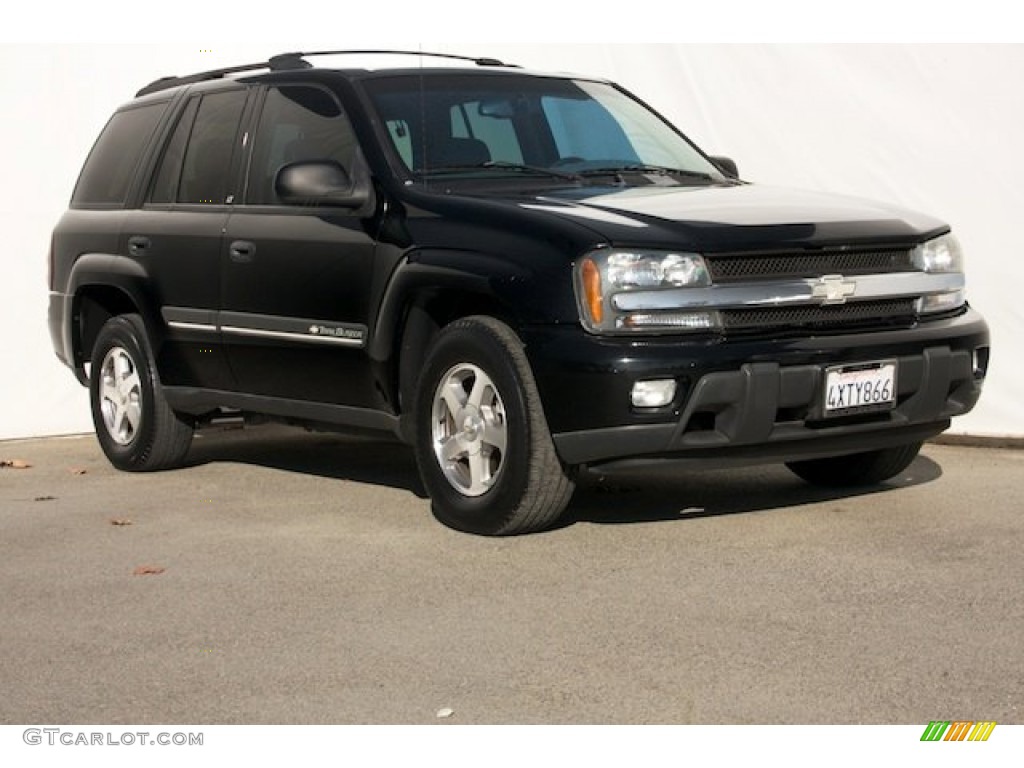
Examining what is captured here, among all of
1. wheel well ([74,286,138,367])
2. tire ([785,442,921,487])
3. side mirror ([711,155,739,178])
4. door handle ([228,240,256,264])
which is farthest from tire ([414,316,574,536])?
wheel well ([74,286,138,367])

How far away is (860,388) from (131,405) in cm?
403

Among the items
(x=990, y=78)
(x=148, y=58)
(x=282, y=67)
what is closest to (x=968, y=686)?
(x=282, y=67)

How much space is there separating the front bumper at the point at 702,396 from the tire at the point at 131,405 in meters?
3.01

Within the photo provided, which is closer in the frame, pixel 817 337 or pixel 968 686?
pixel 968 686

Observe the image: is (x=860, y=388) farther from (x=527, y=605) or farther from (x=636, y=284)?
(x=527, y=605)

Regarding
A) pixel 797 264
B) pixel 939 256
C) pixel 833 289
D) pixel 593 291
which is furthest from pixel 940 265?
pixel 593 291

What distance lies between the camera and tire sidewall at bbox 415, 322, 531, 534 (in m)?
7.21

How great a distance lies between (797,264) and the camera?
7328 millimetres

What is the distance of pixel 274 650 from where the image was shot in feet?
19.2

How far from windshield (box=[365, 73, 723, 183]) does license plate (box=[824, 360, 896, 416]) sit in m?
1.53

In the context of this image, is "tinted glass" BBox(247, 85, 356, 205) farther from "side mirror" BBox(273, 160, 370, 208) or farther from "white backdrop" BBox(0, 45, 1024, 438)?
"white backdrop" BBox(0, 45, 1024, 438)

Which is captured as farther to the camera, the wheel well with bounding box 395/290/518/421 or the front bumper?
the wheel well with bounding box 395/290/518/421

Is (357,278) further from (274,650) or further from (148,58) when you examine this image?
(148,58)

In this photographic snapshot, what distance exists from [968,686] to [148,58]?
27.4 ft
